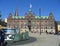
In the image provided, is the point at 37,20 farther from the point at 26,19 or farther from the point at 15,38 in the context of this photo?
the point at 15,38

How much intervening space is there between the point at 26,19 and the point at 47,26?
19482 mm

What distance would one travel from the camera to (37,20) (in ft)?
494

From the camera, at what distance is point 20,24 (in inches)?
5935

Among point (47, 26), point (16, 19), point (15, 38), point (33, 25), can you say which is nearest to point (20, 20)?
point (16, 19)

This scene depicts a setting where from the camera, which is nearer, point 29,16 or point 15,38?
point 15,38

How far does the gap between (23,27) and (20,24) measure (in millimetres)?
3835

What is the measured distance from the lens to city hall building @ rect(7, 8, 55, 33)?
147500mm

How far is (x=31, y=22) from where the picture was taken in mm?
150625

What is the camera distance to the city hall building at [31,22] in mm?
147500

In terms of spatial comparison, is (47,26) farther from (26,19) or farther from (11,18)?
(11,18)

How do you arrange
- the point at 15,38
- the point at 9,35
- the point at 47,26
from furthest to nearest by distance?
1. the point at 47,26
2. the point at 15,38
3. the point at 9,35

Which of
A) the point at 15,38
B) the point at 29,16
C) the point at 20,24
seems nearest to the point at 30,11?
the point at 29,16

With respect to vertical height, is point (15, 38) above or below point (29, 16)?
below

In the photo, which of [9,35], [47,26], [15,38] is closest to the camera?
[9,35]
